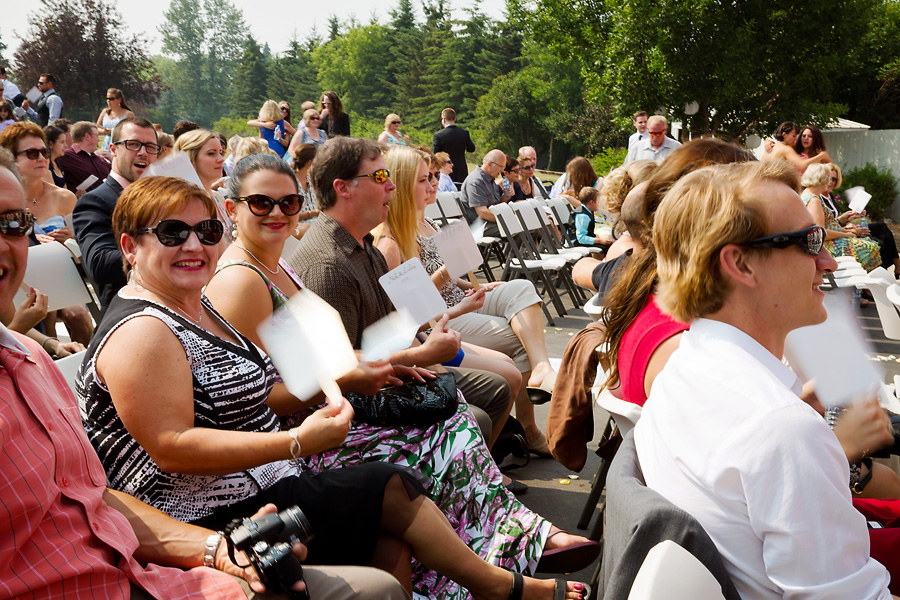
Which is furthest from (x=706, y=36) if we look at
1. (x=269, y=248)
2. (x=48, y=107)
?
(x=269, y=248)

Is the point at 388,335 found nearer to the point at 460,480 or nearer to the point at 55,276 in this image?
the point at 460,480

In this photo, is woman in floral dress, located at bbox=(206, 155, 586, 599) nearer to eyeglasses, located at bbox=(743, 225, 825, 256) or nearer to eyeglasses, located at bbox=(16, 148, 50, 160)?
eyeglasses, located at bbox=(743, 225, 825, 256)

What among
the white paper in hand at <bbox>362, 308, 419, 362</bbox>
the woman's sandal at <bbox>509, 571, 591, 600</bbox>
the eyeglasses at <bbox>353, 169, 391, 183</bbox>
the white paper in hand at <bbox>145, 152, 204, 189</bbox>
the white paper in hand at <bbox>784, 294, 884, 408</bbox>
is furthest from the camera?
the white paper in hand at <bbox>145, 152, 204, 189</bbox>

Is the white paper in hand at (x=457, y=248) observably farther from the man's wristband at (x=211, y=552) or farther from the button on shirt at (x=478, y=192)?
the button on shirt at (x=478, y=192)

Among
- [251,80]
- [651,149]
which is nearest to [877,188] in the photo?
[651,149]

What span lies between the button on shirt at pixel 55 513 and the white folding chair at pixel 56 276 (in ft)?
7.70

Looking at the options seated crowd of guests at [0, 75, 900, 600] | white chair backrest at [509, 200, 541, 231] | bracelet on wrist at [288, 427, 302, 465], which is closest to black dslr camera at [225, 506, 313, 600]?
seated crowd of guests at [0, 75, 900, 600]

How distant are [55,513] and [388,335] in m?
1.50

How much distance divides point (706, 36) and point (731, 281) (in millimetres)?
19500

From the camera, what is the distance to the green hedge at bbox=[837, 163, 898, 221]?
17031mm

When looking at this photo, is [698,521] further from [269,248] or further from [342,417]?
[269,248]

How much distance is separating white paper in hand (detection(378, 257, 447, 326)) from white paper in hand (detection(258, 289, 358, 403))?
546 millimetres

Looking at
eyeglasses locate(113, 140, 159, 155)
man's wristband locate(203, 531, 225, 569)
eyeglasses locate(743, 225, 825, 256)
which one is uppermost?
eyeglasses locate(113, 140, 159, 155)

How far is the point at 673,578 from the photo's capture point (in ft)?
3.72
